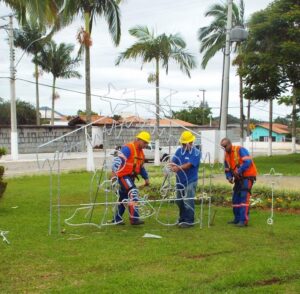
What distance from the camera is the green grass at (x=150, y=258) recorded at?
560 centimetres

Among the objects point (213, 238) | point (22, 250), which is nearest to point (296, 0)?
point (213, 238)

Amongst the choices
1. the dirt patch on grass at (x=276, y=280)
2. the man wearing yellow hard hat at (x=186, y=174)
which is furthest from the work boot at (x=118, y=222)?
the dirt patch on grass at (x=276, y=280)

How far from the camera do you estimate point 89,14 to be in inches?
925

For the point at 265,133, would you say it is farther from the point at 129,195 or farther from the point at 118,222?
the point at 129,195

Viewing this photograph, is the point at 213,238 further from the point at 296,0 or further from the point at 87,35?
the point at 296,0

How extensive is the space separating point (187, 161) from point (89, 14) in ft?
52.2

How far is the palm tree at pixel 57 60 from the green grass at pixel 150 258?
1348 inches

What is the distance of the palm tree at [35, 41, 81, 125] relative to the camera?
4297cm

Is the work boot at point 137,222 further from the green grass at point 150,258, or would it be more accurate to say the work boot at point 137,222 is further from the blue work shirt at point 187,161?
the blue work shirt at point 187,161

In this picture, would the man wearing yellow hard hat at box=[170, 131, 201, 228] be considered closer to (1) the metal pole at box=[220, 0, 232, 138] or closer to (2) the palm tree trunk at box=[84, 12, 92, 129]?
(1) the metal pole at box=[220, 0, 232, 138]

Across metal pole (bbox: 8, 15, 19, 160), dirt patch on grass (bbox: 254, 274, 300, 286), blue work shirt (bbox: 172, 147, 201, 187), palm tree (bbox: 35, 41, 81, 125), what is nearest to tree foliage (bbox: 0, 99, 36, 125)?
palm tree (bbox: 35, 41, 81, 125)

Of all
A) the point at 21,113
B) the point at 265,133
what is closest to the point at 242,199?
the point at 21,113

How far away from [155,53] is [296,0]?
22.0 ft

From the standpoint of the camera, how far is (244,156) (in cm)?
915
